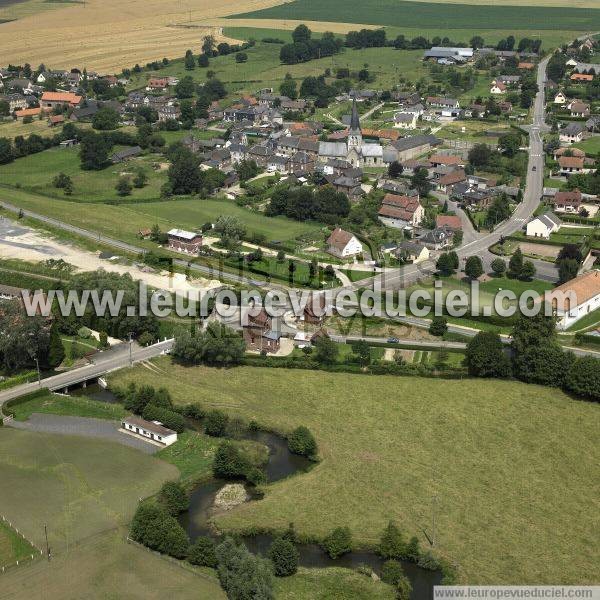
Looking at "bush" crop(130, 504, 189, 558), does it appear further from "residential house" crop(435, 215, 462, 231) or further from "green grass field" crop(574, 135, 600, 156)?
"green grass field" crop(574, 135, 600, 156)

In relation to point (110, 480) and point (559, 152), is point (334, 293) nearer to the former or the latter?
point (110, 480)

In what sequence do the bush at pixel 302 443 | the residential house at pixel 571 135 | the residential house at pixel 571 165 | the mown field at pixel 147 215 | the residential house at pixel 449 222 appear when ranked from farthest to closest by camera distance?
the residential house at pixel 571 135
the residential house at pixel 571 165
the mown field at pixel 147 215
the residential house at pixel 449 222
the bush at pixel 302 443

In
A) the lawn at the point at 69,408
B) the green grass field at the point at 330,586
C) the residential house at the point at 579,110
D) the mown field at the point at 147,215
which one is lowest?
the green grass field at the point at 330,586

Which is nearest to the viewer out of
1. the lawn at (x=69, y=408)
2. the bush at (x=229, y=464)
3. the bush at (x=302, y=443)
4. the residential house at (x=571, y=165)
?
the bush at (x=229, y=464)

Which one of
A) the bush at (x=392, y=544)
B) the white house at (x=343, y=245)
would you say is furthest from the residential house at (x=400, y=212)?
the bush at (x=392, y=544)

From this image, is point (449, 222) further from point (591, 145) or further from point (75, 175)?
point (75, 175)

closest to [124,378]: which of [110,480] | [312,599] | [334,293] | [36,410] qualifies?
[36,410]

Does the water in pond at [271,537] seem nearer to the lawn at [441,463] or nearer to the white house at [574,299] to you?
the lawn at [441,463]

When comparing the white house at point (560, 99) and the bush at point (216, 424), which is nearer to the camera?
the bush at point (216, 424)
